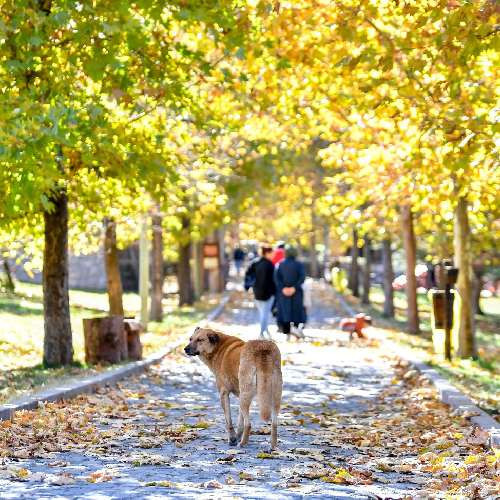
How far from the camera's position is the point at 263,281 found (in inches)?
917

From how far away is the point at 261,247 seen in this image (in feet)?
76.9

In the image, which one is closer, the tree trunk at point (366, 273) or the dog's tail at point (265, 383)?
the dog's tail at point (265, 383)

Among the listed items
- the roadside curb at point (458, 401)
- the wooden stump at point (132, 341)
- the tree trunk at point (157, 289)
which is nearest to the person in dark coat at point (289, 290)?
the roadside curb at point (458, 401)

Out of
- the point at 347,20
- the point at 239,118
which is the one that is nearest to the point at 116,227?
the point at 239,118

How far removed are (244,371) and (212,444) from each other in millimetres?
953

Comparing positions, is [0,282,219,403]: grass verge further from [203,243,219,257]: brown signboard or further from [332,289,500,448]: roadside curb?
[332,289,500,448]: roadside curb

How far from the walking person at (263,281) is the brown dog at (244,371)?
493 inches

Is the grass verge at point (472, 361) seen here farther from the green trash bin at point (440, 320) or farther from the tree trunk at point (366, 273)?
the tree trunk at point (366, 273)

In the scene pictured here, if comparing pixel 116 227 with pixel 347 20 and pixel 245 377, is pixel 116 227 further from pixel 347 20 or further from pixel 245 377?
pixel 245 377

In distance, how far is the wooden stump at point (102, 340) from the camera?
18.1 m

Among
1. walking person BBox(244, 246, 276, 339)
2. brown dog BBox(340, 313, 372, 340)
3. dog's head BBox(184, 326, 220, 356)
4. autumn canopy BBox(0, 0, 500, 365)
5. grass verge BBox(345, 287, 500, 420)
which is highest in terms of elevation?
autumn canopy BBox(0, 0, 500, 365)

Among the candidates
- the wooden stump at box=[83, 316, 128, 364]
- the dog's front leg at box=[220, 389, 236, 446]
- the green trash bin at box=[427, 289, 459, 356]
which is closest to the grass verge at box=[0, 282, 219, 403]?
the wooden stump at box=[83, 316, 128, 364]

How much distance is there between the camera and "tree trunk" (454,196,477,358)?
2058 centimetres

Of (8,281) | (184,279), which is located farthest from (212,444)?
(8,281)
